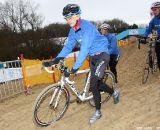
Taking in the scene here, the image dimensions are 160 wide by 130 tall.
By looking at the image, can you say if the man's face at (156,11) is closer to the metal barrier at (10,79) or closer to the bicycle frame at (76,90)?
the bicycle frame at (76,90)

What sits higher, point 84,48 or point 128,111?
point 84,48

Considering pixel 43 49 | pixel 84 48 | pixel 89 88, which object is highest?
pixel 84 48

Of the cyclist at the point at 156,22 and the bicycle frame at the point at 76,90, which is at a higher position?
the cyclist at the point at 156,22

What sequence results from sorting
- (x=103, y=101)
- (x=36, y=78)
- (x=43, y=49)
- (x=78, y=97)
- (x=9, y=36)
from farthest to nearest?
(x=9, y=36) < (x=43, y=49) < (x=36, y=78) < (x=103, y=101) < (x=78, y=97)

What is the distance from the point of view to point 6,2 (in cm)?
6531

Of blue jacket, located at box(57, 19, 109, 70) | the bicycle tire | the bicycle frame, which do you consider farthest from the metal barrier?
blue jacket, located at box(57, 19, 109, 70)

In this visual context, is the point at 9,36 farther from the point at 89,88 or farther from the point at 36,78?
the point at 89,88

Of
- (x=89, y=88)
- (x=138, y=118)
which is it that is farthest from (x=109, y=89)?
(x=138, y=118)

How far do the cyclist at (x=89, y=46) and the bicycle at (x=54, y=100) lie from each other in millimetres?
264

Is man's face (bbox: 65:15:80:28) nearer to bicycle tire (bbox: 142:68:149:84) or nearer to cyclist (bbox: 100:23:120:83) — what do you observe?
cyclist (bbox: 100:23:120:83)

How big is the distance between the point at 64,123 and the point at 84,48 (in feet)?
5.21

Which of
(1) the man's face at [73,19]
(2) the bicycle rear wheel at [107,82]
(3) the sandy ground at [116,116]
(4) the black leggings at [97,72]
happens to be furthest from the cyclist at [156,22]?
(1) the man's face at [73,19]

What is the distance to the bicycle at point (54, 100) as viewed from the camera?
257 inches

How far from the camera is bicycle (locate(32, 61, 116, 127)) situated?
6.53 metres
